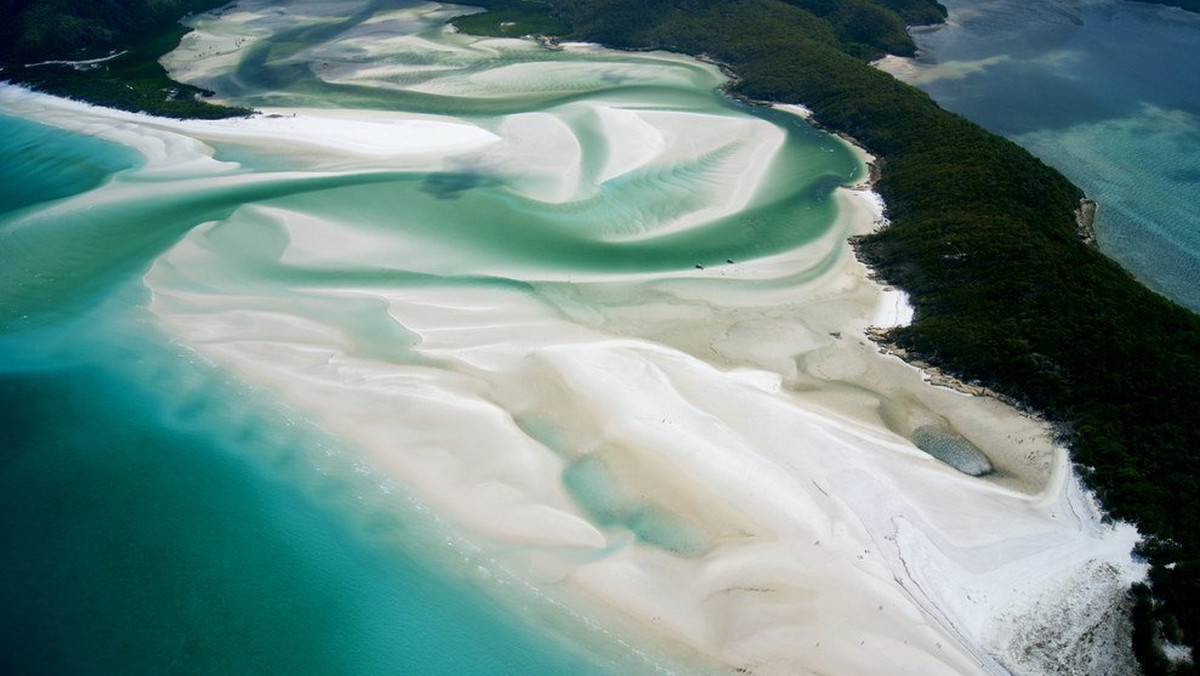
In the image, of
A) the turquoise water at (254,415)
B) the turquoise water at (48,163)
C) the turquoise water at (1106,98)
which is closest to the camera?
the turquoise water at (254,415)

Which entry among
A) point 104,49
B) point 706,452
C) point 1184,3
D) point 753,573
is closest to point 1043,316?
point 706,452

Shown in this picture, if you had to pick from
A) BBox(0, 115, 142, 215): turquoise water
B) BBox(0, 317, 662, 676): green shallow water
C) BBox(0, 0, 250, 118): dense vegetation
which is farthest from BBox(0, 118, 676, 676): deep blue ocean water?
BBox(0, 0, 250, 118): dense vegetation

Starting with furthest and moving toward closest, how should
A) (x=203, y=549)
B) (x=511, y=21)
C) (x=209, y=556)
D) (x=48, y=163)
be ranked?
(x=511, y=21) → (x=48, y=163) → (x=203, y=549) → (x=209, y=556)

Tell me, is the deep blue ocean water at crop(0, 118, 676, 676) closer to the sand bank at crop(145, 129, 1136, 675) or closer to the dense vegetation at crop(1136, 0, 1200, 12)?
the sand bank at crop(145, 129, 1136, 675)

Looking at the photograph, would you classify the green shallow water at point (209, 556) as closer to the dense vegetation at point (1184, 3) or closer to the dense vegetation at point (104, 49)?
the dense vegetation at point (104, 49)

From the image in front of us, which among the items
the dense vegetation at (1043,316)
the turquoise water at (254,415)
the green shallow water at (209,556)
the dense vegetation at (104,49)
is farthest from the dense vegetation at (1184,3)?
the green shallow water at (209,556)

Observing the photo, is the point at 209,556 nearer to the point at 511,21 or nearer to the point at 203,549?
the point at 203,549

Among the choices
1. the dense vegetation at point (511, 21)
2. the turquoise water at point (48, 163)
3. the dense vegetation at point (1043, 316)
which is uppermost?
the dense vegetation at point (511, 21)
